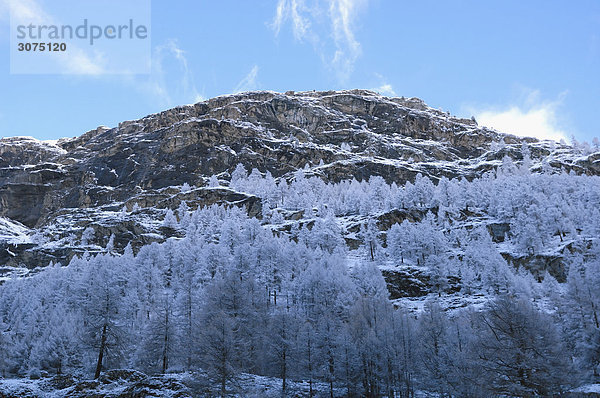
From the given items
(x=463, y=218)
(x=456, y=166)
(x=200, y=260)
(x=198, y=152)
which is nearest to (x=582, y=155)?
(x=456, y=166)

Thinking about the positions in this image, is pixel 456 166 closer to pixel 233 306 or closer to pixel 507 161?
pixel 507 161

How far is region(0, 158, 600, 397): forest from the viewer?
37.1 m

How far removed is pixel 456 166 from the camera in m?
197

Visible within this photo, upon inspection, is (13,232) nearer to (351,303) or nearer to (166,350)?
(166,350)

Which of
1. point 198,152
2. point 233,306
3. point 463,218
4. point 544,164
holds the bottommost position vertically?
point 233,306

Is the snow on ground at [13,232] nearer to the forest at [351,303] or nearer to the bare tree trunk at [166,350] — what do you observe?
the forest at [351,303]

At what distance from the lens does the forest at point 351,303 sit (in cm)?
3709

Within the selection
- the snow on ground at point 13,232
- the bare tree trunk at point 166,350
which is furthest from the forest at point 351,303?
the snow on ground at point 13,232

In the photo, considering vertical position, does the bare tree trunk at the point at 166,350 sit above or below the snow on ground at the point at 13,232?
below

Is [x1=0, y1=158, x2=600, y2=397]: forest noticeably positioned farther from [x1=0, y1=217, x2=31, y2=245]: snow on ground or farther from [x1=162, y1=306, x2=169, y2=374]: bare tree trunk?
[x1=0, y1=217, x2=31, y2=245]: snow on ground

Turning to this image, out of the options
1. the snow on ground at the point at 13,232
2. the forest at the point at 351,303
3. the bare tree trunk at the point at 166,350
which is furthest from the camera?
the snow on ground at the point at 13,232

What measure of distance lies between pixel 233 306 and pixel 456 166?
572ft

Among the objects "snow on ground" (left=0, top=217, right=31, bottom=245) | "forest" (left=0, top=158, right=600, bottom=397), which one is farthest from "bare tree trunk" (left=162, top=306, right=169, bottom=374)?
"snow on ground" (left=0, top=217, right=31, bottom=245)

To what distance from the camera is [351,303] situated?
63344 mm
